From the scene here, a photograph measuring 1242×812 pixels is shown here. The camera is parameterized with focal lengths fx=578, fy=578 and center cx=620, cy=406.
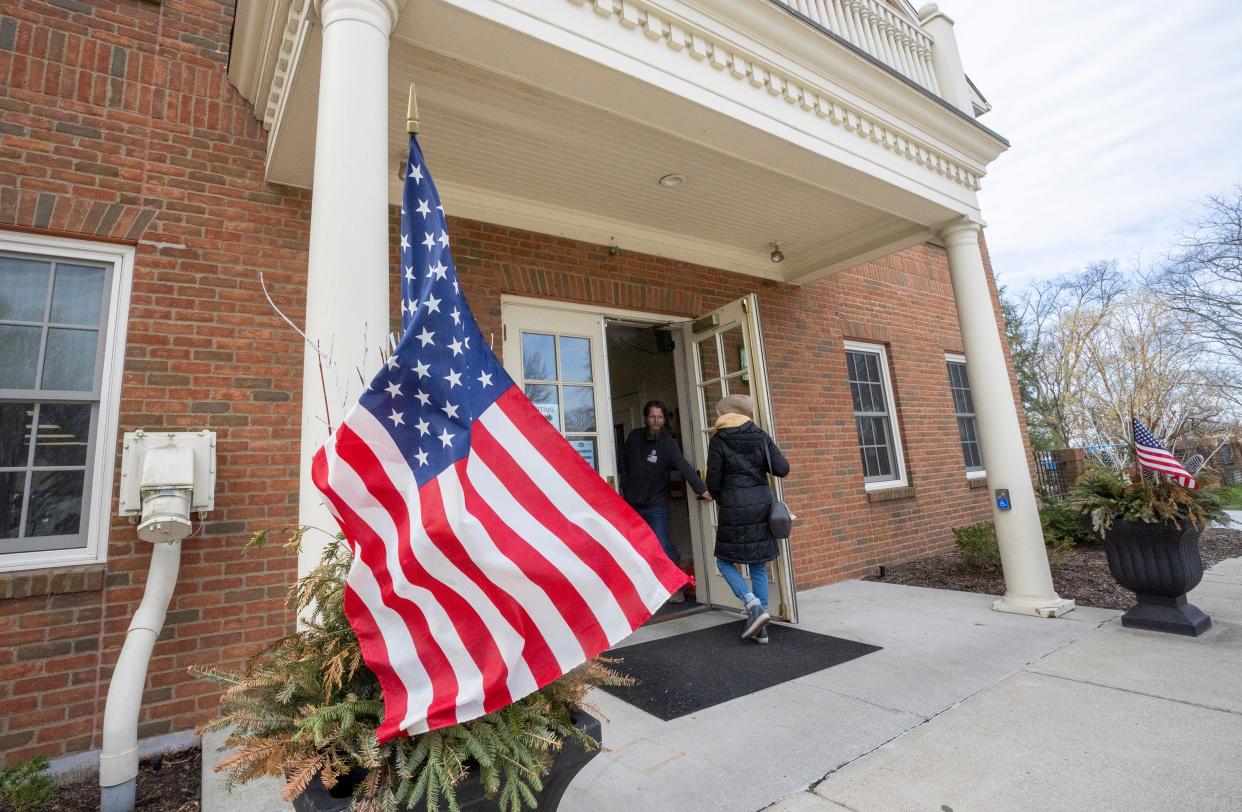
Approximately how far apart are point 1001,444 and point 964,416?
3.98 m

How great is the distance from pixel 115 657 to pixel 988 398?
19.3 feet

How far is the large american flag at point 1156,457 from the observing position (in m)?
3.64

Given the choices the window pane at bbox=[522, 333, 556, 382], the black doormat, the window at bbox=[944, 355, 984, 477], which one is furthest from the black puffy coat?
the window at bbox=[944, 355, 984, 477]

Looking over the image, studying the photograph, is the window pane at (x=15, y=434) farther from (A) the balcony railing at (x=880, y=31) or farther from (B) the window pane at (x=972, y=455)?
(B) the window pane at (x=972, y=455)

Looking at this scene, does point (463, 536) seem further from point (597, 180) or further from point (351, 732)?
point (597, 180)

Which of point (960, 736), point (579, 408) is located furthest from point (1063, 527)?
point (579, 408)

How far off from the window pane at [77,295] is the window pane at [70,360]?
7 cm

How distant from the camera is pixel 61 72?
10.2 feet

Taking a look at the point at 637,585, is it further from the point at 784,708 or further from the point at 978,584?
the point at 978,584

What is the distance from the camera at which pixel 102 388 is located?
3.00 m

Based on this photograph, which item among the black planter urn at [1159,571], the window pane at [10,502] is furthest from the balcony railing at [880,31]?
the window pane at [10,502]

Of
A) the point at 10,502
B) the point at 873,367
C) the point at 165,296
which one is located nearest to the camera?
the point at 10,502

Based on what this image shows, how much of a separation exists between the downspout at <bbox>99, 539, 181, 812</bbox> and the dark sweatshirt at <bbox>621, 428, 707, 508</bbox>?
3059mm

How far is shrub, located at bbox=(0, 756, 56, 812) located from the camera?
2191 mm
